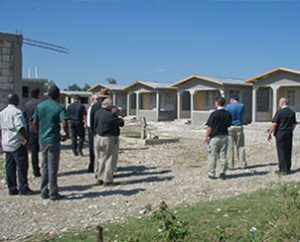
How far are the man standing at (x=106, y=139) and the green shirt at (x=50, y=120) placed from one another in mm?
1172

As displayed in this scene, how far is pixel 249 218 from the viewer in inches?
206

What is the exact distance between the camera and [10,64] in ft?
42.1

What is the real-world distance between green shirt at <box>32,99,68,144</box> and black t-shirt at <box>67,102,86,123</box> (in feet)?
16.4

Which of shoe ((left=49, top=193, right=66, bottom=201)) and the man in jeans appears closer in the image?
the man in jeans

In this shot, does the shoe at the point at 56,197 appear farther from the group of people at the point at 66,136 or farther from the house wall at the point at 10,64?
the house wall at the point at 10,64

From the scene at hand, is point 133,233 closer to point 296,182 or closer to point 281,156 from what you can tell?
point 296,182

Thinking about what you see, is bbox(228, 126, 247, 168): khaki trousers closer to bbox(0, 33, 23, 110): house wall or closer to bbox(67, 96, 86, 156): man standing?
bbox(67, 96, 86, 156): man standing

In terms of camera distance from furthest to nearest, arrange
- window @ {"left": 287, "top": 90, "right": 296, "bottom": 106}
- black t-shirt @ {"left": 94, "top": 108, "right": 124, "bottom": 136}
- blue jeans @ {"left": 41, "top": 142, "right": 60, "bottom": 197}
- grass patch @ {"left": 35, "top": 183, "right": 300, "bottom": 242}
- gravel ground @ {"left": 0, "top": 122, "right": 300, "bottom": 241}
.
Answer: window @ {"left": 287, "top": 90, "right": 296, "bottom": 106}
black t-shirt @ {"left": 94, "top": 108, "right": 124, "bottom": 136}
blue jeans @ {"left": 41, "top": 142, "right": 60, "bottom": 197}
gravel ground @ {"left": 0, "top": 122, "right": 300, "bottom": 241}
grass patch @ {"left": 35, "top": 183, "right": 300, "bottom": 242}

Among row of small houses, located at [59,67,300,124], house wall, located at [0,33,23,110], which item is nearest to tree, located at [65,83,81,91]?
row of small houses, located at [59,67,300,124]

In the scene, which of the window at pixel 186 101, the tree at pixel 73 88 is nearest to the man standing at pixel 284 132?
the window at pixel 186 101

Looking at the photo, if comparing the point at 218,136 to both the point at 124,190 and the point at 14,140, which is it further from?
the point at 14,140

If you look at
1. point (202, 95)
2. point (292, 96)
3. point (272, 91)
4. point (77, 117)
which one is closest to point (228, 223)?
point (77, 117)

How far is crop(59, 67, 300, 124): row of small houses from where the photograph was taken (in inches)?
1041

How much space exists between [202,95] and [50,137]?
2695 centimetres
